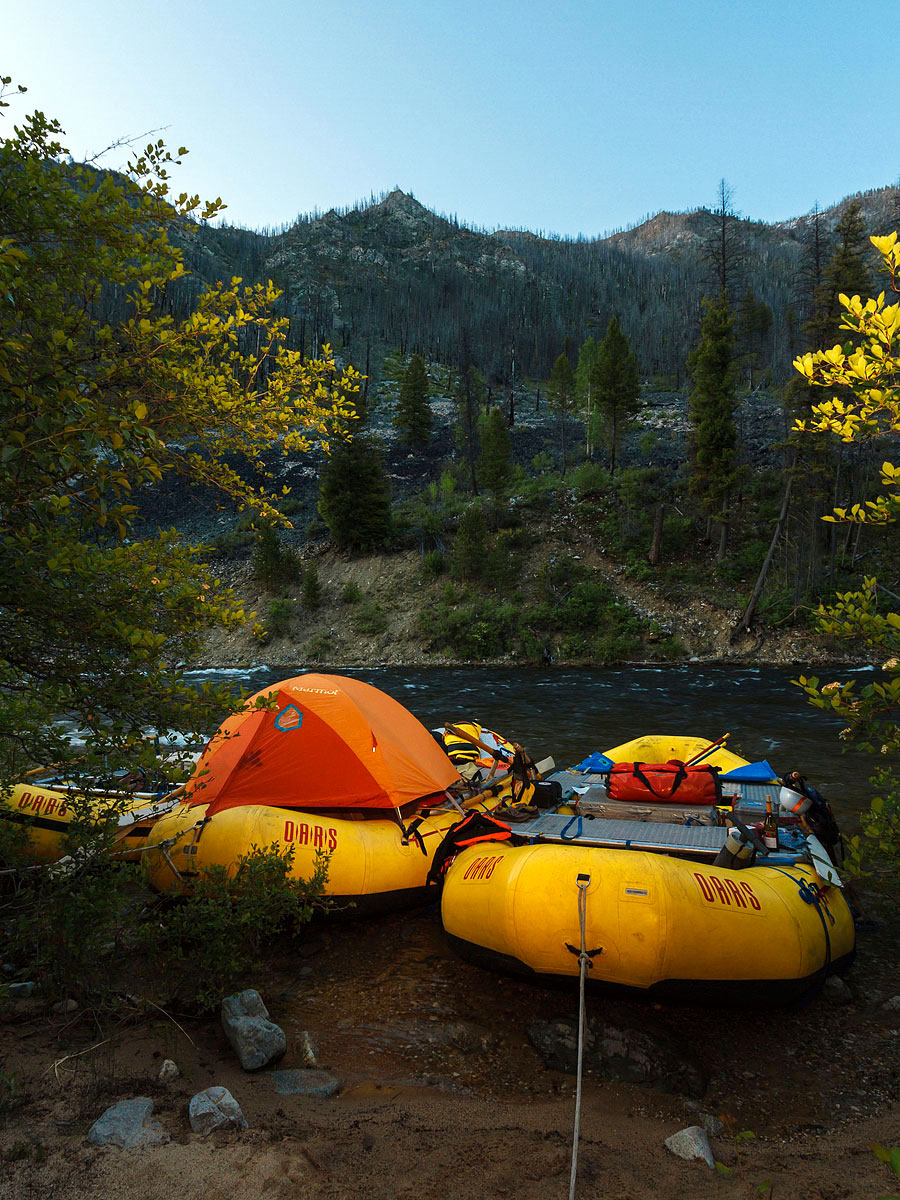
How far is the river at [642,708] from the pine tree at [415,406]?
95.2 ft

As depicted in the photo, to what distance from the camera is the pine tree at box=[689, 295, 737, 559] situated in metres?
28.9

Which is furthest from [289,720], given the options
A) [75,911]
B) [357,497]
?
[357,497]

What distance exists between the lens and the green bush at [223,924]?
4430 millimetres

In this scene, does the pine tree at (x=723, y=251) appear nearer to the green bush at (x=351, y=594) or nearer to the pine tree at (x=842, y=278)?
the pine tree at (x=842, y=278)

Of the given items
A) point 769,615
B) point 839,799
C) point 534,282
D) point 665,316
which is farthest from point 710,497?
point 534,282

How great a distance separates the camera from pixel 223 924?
4441 mm

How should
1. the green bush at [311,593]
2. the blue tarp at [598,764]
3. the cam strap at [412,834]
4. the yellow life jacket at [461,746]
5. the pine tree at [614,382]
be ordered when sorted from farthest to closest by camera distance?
1. the pine tree at [614,382]
2. the green bush at [311,593]
3. the yellow life jacket at [461,746]
4. the blue tarp at [598,764]
5. the cam strap at [412,834]

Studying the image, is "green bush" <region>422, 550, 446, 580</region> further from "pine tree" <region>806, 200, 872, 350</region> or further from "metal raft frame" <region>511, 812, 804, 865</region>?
"metal raft frame" <region>511, 812, 804, 865</region>

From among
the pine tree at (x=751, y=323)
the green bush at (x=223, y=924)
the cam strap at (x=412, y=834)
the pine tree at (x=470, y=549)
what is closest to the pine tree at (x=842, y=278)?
the pine tree at (x=470, y=549)

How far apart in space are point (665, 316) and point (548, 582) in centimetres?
9265

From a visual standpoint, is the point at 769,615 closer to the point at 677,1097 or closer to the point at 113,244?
the point at 677,1097

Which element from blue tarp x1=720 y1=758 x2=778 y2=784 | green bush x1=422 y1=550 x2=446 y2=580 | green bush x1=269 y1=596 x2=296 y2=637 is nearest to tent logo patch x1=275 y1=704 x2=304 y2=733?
blue tarp x1=720 y1=758 x2=778 y2=784

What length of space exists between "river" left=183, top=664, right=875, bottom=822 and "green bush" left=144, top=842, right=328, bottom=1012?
6125 mm

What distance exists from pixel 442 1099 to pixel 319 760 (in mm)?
3711
